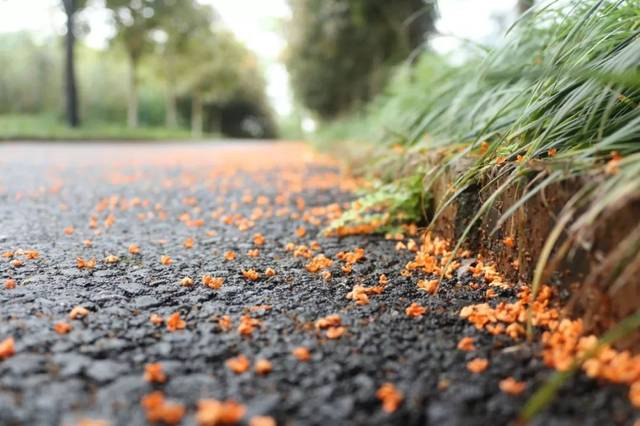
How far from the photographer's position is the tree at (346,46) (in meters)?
8.48

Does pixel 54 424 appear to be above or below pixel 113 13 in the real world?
below

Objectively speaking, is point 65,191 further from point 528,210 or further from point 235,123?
point 235,123

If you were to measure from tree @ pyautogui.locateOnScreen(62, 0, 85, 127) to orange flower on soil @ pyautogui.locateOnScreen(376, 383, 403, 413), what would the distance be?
1482cm

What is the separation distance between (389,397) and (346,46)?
11861 millimetres

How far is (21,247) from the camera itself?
2.26m

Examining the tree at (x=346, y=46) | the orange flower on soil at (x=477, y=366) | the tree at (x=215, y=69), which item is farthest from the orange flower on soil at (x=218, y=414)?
the tree at (x=215, y=69)

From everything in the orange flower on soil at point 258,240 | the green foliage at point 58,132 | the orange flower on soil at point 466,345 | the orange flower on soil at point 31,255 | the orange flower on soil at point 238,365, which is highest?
the green foliage at point 58,132

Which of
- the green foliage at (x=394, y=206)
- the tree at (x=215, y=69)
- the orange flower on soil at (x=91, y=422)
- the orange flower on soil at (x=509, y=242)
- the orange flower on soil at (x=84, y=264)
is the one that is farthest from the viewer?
the tree at (x=215, y=69)

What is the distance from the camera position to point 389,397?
1.06 meters

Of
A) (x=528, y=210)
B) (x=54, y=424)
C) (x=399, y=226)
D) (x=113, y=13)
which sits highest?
(x=113, y=13)

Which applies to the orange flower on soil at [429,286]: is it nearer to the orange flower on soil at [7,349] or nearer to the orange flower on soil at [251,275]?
the orange flower on soil at [251,275]

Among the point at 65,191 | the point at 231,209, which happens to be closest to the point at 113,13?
the point at 65,191

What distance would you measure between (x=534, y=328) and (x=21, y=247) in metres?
2.11

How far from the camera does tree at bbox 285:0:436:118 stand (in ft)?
27.8
